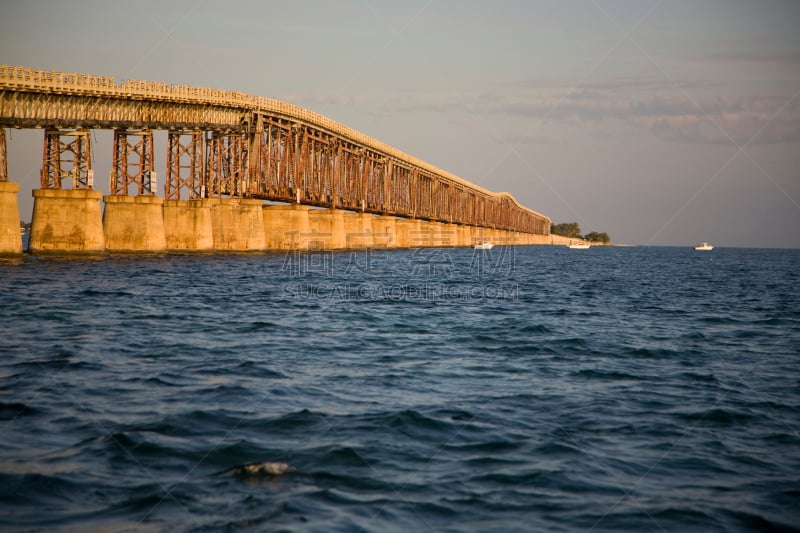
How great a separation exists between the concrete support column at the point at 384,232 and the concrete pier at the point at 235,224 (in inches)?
1925

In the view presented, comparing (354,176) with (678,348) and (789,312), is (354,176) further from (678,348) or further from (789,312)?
(678,348)

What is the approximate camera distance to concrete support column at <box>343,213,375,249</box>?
362 ft

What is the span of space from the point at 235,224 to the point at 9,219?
2790 cm

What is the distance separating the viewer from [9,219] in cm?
4834

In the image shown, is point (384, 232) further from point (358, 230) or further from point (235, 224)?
point (235, 224)

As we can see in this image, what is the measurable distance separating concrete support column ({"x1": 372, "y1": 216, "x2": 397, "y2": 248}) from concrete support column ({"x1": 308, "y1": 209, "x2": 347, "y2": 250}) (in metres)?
23.5

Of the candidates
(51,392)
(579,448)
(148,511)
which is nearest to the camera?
(148,511)

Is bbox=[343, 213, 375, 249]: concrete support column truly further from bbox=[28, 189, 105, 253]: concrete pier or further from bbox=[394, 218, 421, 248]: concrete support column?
bbox=[28, 189, 105, 253]: concrete pier

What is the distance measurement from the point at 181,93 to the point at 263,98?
56.4ft

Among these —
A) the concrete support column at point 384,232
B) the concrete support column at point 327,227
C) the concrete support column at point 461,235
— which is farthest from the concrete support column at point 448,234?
the concrete support column at point 327,227

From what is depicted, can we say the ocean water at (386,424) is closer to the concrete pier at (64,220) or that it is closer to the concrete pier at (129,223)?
the concrete pier at (64,220)

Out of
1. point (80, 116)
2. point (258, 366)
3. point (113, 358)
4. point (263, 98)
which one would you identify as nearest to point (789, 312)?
point (258, 366)

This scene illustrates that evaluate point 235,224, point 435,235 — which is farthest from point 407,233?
point 235,224

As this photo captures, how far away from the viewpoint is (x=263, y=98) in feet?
277
